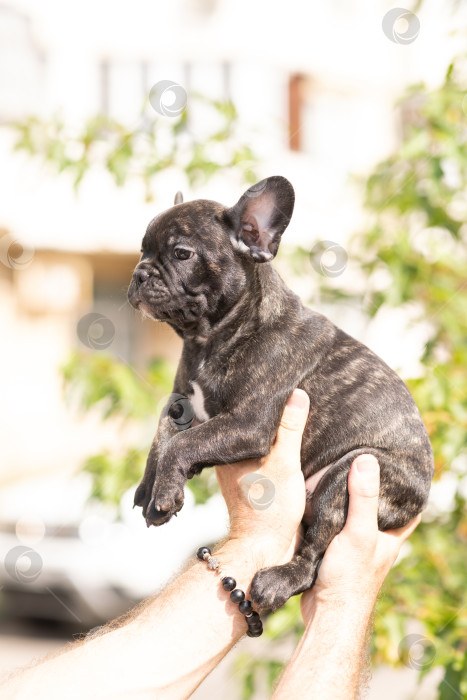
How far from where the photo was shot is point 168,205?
16.7 feet

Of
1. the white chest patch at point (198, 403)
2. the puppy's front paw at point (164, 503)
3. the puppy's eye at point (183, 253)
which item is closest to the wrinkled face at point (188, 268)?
the puppy's eye at point (183, 253)

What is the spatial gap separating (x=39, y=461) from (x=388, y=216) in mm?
7336

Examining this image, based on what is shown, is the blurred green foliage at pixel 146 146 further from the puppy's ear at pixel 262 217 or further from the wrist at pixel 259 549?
the wrist at pixel 259 549

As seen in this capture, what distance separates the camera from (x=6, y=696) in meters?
1.77

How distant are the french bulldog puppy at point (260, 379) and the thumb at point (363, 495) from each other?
0.03m

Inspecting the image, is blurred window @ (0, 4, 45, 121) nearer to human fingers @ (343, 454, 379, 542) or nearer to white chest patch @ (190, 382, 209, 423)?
white chest patch @ (190, 382, 209, 423)

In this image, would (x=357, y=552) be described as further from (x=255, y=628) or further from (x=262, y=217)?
(x=262, y=217)

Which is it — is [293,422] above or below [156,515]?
above

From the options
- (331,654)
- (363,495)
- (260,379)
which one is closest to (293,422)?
(260,379)

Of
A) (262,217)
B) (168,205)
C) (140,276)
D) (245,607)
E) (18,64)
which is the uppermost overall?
(18,64)

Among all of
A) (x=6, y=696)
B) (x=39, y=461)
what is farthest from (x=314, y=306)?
(x=39, y=461)

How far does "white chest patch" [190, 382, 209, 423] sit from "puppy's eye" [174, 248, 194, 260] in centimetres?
36

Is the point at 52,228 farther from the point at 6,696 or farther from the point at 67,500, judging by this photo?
the point at 6,696

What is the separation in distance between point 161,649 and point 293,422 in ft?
2.13
